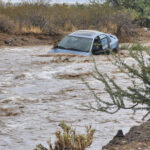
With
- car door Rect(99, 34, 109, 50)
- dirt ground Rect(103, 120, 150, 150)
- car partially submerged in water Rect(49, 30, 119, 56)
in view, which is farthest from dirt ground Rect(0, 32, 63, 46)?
dirt ground Rect(103, 120, 150, 150)

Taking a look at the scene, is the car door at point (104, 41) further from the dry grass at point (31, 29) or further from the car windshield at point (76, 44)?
the dry grass at point (31, 29)

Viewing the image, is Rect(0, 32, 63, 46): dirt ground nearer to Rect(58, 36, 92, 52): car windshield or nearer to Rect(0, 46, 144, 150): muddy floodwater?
Rect(0, 46, 144, 150): muddy floodwater

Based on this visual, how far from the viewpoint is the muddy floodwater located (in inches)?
357

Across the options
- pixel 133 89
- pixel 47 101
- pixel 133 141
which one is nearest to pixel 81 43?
pixel 47 101

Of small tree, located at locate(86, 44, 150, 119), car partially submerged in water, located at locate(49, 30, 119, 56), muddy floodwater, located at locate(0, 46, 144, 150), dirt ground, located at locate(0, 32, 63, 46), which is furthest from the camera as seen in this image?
dirt ground, located at locate(0, 32, 63, 46)

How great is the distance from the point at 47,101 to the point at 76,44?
6150mm

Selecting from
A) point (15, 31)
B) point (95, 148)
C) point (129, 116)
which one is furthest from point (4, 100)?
point (15, 31)

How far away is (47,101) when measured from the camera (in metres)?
12.3

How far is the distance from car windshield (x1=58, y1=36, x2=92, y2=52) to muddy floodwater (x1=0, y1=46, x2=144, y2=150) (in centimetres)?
89

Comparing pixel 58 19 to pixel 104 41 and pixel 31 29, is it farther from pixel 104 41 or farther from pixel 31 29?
pixel 104 41

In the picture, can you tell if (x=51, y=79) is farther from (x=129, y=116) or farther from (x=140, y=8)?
(x=140, y=8)

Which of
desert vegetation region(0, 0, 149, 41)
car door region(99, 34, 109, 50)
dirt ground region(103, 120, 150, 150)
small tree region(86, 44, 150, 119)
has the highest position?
small tree region(86, 44, 150, 119)

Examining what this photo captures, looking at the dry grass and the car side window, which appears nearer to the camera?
the car side window

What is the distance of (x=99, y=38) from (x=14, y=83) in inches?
187
